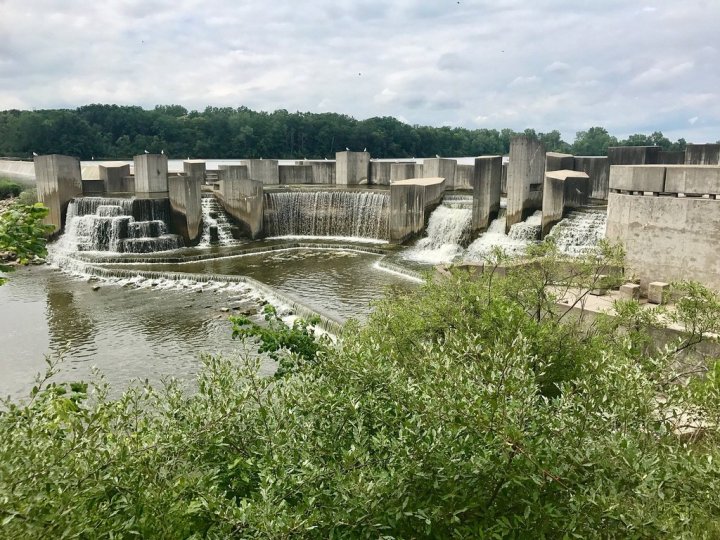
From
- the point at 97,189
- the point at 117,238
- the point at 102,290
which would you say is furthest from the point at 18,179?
the point at 102,290

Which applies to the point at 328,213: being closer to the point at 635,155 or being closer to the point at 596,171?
the point at 596,171

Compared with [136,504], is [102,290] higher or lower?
lower

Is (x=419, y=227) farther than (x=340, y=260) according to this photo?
Yes

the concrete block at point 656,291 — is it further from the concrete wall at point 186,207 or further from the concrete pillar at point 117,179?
the concrete pillar at point 117,179

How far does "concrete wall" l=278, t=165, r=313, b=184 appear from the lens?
31320mm

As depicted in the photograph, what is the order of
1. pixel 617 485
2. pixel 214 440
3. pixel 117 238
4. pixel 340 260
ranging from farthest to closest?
pixel 117 238
pixel 340 260
pixel 214 440
pixel 617 485

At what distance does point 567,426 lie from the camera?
3.57 m

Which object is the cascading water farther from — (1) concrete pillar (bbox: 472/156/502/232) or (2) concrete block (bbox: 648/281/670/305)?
(2) concrete block (bbox: 648/281/670/305)

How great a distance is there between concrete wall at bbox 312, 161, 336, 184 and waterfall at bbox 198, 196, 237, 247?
8200 millimetres

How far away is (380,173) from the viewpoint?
30.0 meters

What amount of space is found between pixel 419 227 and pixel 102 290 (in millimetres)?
10633

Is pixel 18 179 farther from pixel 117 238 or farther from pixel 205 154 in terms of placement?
pixel 117 238

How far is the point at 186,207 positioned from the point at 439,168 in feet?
35.1

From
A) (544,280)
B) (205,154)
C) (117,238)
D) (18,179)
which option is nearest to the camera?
(544,280)
